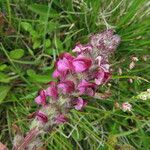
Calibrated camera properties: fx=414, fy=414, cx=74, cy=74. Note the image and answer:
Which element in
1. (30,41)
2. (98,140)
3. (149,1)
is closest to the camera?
(98,140)

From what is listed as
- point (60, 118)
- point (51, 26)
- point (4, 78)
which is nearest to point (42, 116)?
point (60, 118)

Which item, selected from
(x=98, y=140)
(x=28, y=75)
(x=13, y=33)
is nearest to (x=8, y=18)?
(x=13, y=33)

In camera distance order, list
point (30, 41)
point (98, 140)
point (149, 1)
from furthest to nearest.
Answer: point (149, 1) → point (30, 41) → point (98, 140)

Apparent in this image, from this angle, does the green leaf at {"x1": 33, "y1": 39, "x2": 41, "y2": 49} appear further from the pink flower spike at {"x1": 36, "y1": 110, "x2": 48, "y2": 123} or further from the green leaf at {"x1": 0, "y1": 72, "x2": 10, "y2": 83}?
the pink flower spike at {"x1": 36, "y1": 110, "x2": 48, "y2": 123}

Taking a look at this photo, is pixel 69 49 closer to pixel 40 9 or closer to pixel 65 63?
pixel 40 9

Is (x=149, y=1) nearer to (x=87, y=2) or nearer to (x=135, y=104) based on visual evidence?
(x=87, y=2)

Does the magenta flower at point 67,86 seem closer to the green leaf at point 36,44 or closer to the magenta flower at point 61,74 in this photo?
the magenta flower at point 61,74

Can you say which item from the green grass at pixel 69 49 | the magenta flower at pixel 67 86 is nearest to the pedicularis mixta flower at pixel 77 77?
the magenta flower at pixel 67 86
